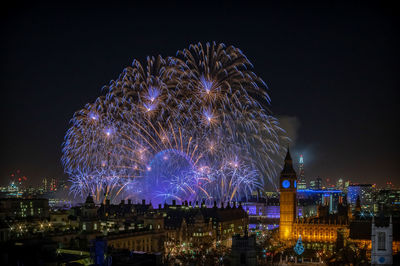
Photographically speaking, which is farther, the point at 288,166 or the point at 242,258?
the point at 288,166

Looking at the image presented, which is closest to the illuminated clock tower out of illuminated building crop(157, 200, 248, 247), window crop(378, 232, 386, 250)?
illuminated building crop(157, 200, 248, 247)

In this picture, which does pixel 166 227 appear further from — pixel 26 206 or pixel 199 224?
pixel 26 206

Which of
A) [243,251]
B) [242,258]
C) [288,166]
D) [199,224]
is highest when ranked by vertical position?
[288,166]

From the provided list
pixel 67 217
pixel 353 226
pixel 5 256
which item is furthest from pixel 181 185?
pixel 5 256

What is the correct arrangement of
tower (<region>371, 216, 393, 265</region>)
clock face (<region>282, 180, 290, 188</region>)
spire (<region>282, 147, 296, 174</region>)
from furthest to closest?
spire (<region>282, 147, 296, 174</region>), clock face (<region>282, 180, 290, 188</region>), tower (<region>371, 216, 393, 265</region>)

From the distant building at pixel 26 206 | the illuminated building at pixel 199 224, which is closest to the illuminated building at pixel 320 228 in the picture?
the illuminated building at pixel 199 224

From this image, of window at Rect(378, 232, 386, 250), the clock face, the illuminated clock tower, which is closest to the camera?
window at Rect(378, 232, 386, 250)

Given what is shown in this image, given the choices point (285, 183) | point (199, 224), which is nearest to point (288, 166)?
point (285, 183)

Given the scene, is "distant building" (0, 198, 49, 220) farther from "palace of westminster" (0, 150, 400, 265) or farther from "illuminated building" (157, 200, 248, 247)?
"illuminated building" (157, 200, 248, 247)

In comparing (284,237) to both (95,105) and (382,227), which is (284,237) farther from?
(382,227)
